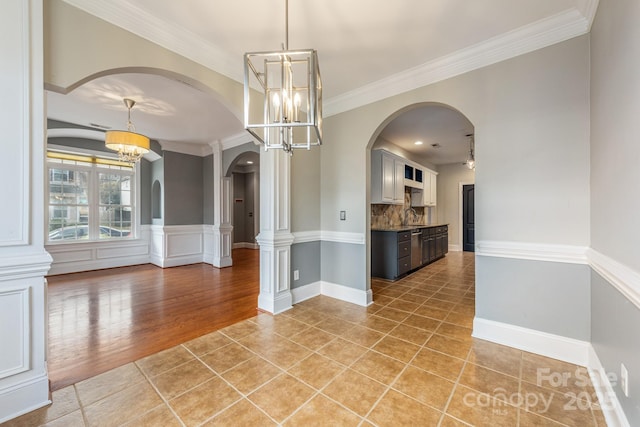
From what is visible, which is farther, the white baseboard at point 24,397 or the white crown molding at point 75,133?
the white crown molding at point 75,133

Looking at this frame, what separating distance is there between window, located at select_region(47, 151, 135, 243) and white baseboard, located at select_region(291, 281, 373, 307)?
16.5 ft

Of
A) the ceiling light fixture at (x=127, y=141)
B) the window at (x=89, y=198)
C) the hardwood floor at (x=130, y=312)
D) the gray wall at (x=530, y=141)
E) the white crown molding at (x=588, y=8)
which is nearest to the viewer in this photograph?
the white crown molding at (x=588, y=8)

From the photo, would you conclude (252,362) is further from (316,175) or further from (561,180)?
(561,180)

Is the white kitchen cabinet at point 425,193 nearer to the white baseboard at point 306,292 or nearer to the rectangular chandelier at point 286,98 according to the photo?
the white baseboard at point 306,292

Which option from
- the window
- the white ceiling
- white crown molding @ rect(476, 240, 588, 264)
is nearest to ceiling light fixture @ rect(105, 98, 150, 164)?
the white ceiling

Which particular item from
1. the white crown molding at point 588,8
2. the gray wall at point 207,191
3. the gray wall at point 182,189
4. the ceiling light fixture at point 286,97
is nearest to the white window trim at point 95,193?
the gray wall at point 182,189

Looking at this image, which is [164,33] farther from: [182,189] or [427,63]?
[182,189]

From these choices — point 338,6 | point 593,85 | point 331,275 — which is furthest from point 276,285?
point 593,85

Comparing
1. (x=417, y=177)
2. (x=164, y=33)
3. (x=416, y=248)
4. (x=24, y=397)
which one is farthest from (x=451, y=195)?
(x=24, y=397)

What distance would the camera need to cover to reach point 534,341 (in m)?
2.19

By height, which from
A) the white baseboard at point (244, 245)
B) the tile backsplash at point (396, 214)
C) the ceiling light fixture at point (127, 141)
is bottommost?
the white baseboard at point (244, 245)

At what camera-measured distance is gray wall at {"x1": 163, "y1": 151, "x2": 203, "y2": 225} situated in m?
5.78

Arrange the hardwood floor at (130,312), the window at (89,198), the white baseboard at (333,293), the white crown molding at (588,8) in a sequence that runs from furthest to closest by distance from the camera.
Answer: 1. the window at (89,198)
2. the white baseboard at (333,293)
3. the hardwood floor at (130,312)
4. the white crown molding at (588,8)

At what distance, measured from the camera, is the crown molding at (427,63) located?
1935 mm
